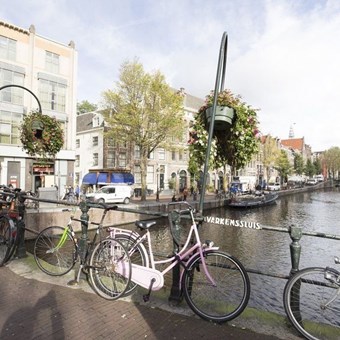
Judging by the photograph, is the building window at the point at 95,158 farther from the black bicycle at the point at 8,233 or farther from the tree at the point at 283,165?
the tree at the point at 283,165

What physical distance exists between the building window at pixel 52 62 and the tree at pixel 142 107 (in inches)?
242

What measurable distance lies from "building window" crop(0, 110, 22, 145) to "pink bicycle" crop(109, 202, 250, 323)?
2410 cm

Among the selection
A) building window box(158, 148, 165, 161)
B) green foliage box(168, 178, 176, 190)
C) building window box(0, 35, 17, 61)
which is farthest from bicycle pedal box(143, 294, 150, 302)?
building window box(158, 148, 165, 161)

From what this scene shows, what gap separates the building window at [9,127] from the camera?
23938 mm

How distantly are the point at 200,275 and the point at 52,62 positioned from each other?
94.2ft

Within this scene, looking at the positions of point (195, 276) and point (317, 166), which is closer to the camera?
point (195, 276)

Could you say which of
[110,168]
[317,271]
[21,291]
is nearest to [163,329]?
[317,271]

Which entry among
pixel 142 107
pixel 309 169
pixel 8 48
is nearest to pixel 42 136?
pixel 142 107

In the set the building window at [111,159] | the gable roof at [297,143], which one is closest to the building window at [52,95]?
the building window at [111,159]

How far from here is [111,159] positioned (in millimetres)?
33062

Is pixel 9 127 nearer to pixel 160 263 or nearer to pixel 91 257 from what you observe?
pixel 91 257

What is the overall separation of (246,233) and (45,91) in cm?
2174

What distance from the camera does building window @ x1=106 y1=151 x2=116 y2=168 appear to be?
32.8m

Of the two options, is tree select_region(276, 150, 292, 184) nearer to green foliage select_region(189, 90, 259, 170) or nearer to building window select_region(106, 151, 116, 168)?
building window select_region(106, 151, 116, 168)
